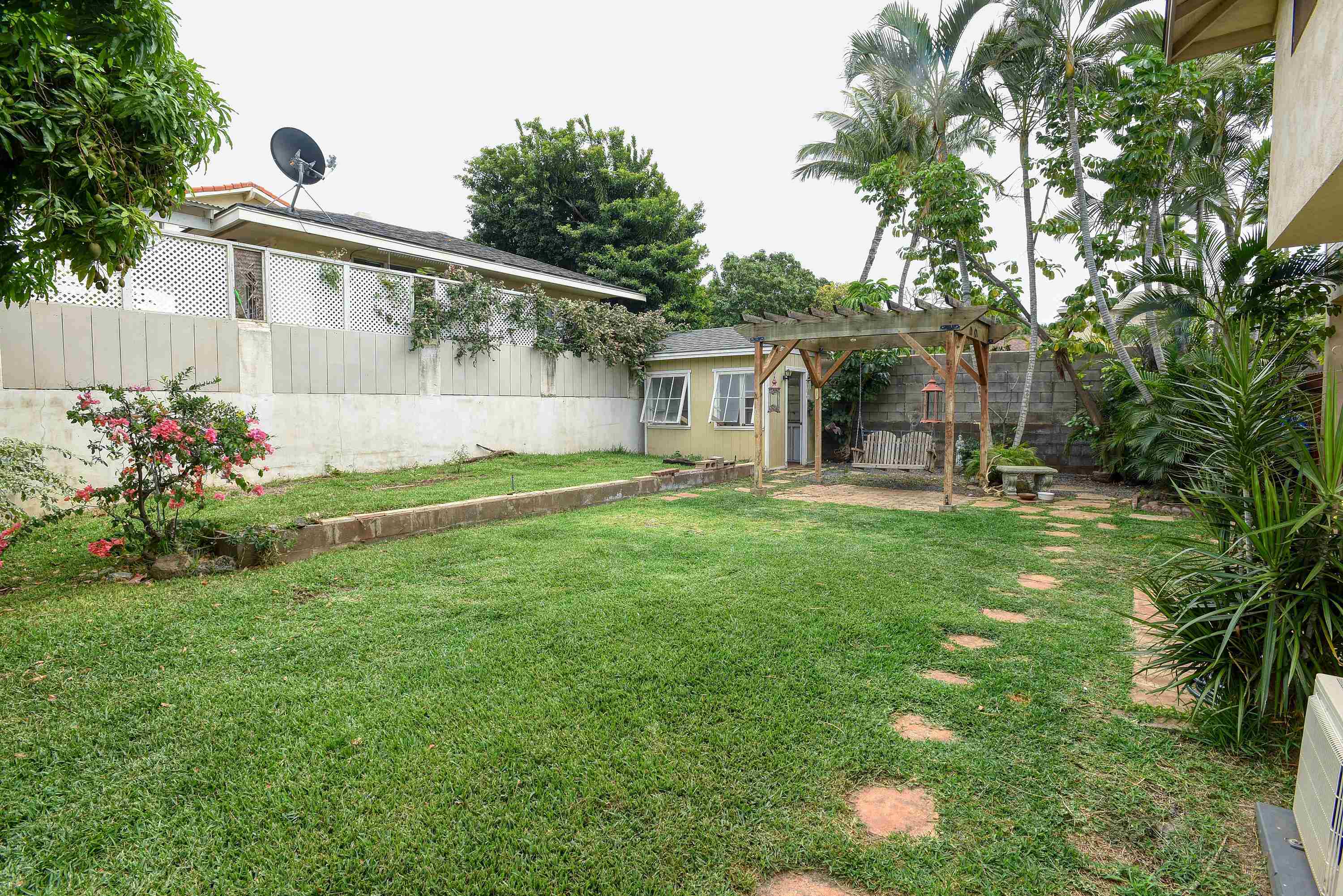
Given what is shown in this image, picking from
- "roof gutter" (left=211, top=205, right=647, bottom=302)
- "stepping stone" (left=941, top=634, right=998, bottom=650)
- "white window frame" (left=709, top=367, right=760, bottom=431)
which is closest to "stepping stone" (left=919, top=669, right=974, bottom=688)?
"stepping stone" (left=941, top=634, right=998, bottom=650)

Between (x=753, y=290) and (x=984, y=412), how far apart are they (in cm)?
1527

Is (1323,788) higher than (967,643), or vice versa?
(1323,788)

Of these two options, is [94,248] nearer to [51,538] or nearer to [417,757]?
[417,757]

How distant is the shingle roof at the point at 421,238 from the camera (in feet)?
38.0

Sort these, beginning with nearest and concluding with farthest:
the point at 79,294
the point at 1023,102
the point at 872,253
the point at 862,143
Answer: the point at 79,294 → the point at 1023,102 → the point at 862,143 → the point at 872,253

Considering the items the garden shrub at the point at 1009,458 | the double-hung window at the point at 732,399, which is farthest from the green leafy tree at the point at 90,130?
the double-hung window at the point at 732,399

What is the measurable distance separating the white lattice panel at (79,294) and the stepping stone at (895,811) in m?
8.75

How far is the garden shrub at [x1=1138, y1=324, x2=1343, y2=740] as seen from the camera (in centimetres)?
240

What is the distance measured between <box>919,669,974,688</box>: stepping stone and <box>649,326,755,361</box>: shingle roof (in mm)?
10025

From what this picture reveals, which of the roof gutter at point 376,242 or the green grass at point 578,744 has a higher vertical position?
the roof gutter at point 376,242

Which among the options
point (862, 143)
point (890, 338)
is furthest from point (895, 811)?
point (862, 143)

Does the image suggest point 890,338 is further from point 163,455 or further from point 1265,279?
point 163,455

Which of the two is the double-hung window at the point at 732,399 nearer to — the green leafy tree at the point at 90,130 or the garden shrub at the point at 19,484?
the garden shrub at the point at 19,484

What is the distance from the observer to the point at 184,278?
805 centimetres
